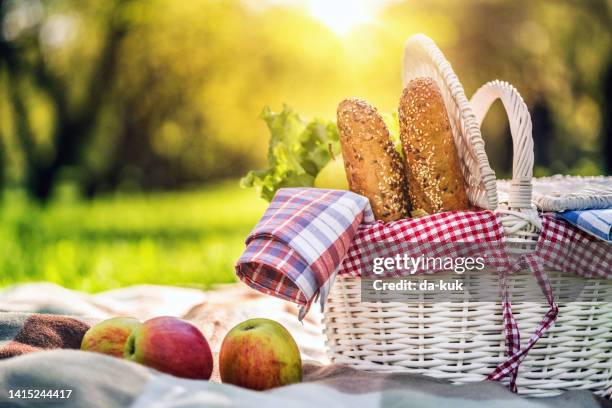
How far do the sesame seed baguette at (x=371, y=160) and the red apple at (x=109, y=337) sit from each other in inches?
26.9

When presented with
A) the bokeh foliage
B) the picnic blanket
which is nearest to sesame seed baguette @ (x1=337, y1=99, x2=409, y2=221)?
the picnic blanket

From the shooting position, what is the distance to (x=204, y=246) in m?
5.27

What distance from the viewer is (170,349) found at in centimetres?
172

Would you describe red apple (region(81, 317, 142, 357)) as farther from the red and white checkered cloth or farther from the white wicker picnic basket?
the white wicker picnic basket

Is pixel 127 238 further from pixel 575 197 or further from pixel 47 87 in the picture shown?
pixel 575 197

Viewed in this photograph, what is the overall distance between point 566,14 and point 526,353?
19.0 ft

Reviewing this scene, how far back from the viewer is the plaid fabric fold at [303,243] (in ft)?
5.79

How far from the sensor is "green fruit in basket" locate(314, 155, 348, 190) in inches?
87.4

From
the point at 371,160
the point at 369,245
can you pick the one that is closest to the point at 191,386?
the point at 369,245

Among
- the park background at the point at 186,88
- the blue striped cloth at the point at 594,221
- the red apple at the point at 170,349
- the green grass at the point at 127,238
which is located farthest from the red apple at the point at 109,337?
the park background at the point at 186,88

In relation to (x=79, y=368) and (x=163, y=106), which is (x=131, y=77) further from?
(x=79, y=368)

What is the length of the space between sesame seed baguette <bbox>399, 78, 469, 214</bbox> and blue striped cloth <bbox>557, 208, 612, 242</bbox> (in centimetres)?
31

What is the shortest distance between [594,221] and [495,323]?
34 centimetres

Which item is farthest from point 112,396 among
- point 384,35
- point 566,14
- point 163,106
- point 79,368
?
point 163,106
